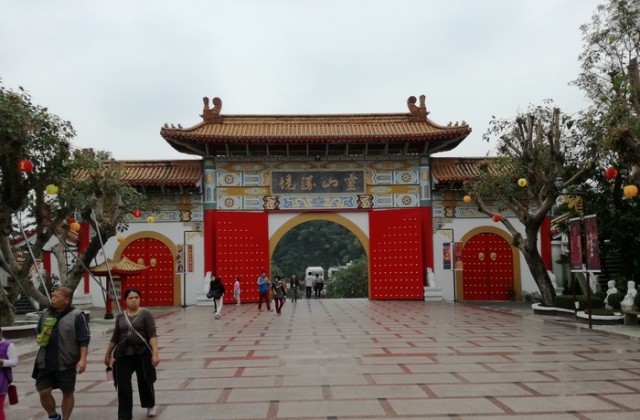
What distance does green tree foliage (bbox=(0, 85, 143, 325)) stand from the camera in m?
9.85

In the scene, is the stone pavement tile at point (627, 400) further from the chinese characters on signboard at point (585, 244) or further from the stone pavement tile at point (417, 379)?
the chinese characters on signboard at point (585, 244)

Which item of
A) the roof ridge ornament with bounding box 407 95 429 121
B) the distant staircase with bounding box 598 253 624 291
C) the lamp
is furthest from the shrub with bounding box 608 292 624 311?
the roof ridge ornament with bounding box 407 95 429 121

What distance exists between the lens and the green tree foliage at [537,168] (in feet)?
44.7

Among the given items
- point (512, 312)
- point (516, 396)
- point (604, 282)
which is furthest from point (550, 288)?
point (516, 396)

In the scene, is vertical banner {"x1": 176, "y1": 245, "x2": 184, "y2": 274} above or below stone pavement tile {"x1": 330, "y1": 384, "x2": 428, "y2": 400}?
above

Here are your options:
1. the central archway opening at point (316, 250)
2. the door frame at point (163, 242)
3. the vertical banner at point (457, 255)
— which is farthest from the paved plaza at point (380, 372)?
the central archway opening at point (316, 250)

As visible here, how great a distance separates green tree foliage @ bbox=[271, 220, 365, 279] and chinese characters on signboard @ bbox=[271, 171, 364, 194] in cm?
3098

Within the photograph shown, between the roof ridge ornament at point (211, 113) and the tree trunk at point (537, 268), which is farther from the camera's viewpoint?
the roof ridge ornament at point (211, 113)

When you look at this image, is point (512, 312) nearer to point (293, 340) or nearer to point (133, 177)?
point (293, 340)

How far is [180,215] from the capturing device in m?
20.0

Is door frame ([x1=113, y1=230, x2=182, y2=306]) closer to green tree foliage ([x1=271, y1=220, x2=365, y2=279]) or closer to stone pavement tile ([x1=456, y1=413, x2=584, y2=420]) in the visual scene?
stone pavement tile ([x1=456, y1=413, x2=584, y2=420])

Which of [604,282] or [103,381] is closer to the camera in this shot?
[103,381]

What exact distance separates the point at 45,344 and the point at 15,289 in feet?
27.2

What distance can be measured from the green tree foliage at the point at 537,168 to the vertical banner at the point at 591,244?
164 cm
